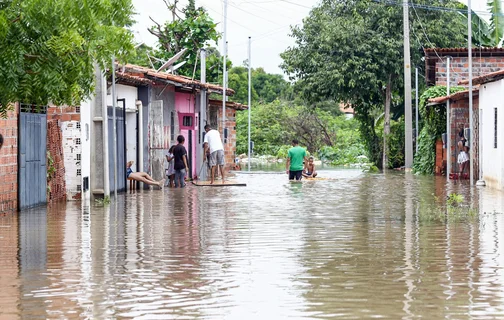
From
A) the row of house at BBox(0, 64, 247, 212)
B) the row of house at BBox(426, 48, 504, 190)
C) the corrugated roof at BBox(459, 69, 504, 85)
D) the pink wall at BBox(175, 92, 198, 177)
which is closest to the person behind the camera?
the row of house at BBox(0, 64, 247, 212)

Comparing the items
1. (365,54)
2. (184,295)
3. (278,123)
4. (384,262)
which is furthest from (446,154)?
(278,123)

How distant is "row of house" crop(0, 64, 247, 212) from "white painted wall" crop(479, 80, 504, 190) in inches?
376

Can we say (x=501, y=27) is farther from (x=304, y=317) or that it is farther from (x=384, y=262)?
(x=304, y=317)

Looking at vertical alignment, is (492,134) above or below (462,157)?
above

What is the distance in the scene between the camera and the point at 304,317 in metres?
8.11

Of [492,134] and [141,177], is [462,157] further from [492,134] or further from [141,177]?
[141,177]

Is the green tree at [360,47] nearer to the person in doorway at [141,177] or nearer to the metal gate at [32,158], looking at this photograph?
the person in doorway at [141,177]

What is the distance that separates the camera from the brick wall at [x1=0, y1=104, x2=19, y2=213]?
19188 millimetres

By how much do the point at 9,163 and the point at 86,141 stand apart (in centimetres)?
405

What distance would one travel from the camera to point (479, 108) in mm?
31750

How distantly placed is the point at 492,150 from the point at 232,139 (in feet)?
72.0

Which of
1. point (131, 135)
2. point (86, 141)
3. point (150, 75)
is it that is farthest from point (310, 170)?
point (86, 141)

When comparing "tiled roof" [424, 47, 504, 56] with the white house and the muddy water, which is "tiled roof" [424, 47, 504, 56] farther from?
the muddy water

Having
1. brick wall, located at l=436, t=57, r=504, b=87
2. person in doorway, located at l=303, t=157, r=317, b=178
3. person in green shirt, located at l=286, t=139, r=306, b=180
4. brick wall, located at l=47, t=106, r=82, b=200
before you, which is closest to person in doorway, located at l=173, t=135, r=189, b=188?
person in green shirt, located at l=286, t=139, r=306, b=180
